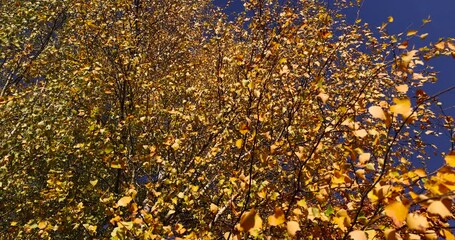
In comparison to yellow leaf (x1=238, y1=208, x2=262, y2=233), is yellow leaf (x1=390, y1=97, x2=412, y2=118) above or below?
above

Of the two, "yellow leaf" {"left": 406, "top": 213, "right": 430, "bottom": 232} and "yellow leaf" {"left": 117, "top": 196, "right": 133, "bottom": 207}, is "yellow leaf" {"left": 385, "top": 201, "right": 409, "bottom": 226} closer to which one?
"yellow leaf" {"left": 406, "top": 213, "right": 430, "bottom": 232}

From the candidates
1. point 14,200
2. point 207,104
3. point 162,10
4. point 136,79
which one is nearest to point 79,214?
point 14,200

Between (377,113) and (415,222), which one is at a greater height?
(377,113)

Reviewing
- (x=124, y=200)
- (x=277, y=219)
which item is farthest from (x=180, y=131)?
(x=277, y=219)

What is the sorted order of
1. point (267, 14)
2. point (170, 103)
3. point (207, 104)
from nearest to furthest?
point (267, 14) < point (207, 104) < point (170, 103)

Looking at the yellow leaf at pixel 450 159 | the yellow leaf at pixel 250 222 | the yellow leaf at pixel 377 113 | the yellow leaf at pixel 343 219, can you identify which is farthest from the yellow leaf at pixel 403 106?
the yellow leaf at pixel 250 222

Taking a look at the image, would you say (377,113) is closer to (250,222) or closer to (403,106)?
(403,106)

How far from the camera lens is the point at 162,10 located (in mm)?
14203

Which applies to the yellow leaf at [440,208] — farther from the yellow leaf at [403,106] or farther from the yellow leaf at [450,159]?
the yellow leaf at [403,106]

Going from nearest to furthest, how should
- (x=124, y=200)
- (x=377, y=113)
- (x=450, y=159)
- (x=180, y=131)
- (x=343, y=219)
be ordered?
(x=450, y=159)
(x=377, y=113)
(x=343, y=219)
(x=124, y=200)
(x=180, y=131)

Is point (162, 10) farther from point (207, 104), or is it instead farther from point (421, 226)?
point (421, 226)

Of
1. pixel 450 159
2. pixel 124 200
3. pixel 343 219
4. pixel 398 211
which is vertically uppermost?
pixel 450 159

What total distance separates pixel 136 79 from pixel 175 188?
4522 millimetres

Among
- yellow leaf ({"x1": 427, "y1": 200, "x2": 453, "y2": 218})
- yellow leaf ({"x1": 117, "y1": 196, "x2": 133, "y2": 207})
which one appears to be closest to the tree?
yellow leaf ({"x1": 117, "y1": 196, "x2": 133, "y2": 207})
